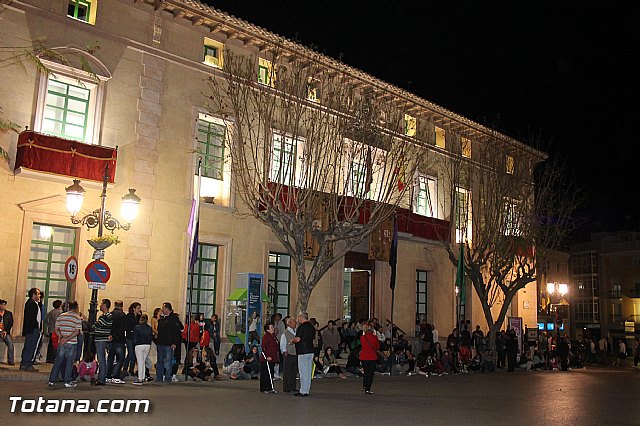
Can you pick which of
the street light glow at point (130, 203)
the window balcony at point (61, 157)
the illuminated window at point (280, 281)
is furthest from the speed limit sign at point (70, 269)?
the illuminated window at point (280, 281)

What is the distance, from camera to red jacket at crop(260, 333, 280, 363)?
575 inches

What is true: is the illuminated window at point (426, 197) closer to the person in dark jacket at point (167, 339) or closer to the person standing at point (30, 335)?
the person in dark jacket at point (167, 339)

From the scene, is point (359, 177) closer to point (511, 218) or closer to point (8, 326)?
point (511, 218)

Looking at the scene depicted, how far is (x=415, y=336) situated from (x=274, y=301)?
309 inches

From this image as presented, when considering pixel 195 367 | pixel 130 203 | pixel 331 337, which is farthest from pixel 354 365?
pixel 130 203

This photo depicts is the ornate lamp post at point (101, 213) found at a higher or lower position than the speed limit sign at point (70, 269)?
higher

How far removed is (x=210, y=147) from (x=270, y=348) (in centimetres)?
961

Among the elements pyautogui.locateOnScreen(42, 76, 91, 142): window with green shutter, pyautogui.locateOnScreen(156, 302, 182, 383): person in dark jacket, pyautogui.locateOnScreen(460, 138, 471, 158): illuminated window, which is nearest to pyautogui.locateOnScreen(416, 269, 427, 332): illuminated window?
pyautogui.locateOnScreen(460, 138, 471, 158): illuminated window

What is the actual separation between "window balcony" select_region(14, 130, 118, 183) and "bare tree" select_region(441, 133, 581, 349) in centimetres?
1477

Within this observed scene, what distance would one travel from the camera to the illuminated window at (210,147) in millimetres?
21969

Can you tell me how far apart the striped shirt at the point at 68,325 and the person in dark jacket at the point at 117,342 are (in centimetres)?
119

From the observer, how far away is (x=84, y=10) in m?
19.5

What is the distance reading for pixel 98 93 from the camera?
1934 centimetres

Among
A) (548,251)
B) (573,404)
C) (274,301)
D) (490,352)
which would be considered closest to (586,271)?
(548,251)
